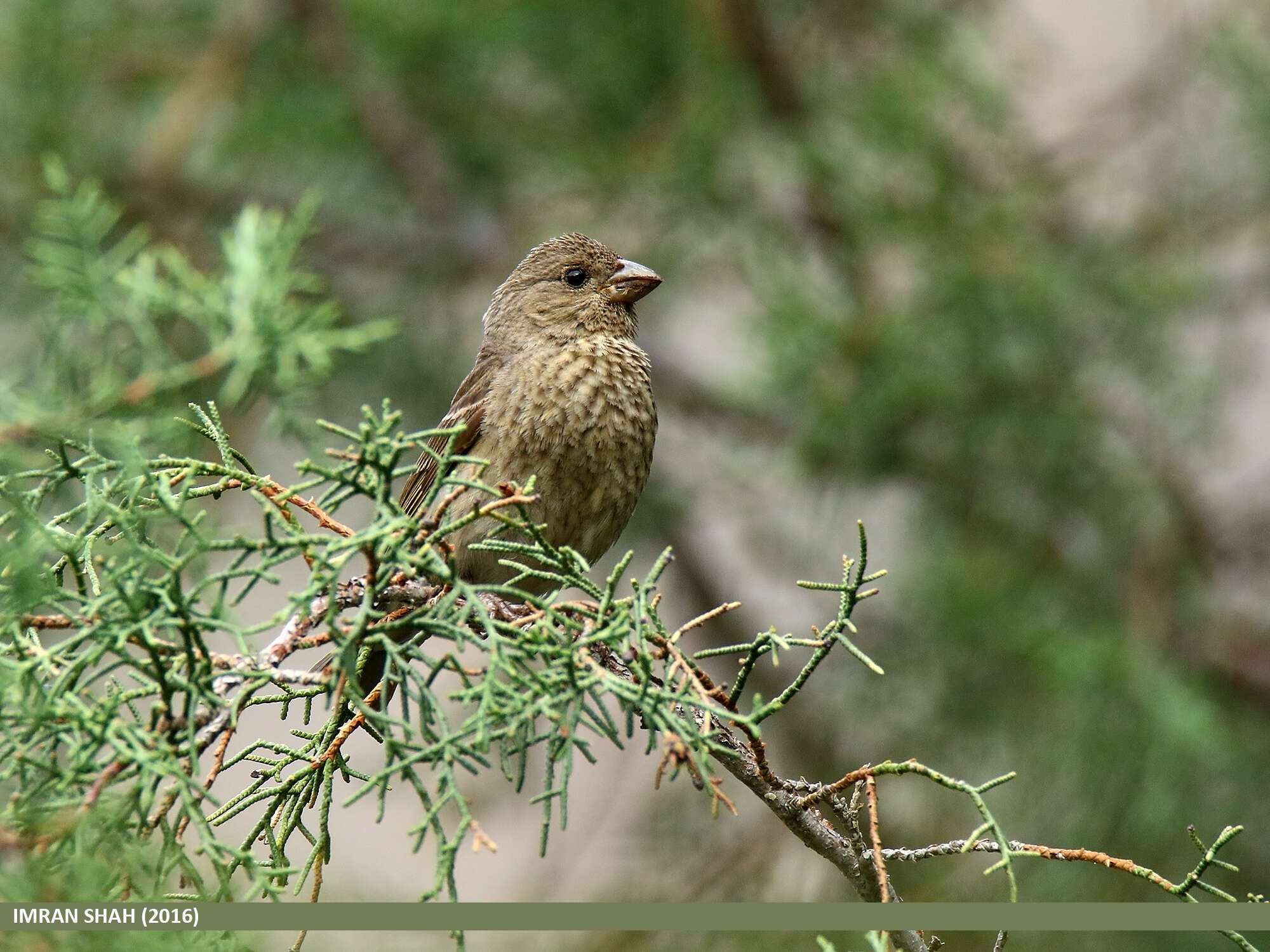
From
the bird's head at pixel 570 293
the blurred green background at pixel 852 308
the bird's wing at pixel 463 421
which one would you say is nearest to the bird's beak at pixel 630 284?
the bird's head at pixel 570 293

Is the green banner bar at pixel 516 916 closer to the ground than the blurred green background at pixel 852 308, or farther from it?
closer to the ground

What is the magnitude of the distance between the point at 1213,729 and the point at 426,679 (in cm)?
333

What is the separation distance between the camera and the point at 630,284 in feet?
13.8

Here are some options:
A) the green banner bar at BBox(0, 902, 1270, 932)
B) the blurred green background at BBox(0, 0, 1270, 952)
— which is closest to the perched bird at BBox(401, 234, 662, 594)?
the blurred green background at BBox(0, 0, 1270, 952)

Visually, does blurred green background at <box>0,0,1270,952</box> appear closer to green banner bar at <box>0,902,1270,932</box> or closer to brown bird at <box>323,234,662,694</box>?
brown bird at <box>323,234,662,694</box>

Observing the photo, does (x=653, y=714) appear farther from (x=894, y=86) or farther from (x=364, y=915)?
(x=894, y=86)

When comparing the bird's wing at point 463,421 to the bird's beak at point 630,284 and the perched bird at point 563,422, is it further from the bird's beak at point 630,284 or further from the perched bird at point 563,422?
the bird's beak at point 630,284

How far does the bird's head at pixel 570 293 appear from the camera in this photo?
4.09m

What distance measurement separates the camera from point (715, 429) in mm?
5891

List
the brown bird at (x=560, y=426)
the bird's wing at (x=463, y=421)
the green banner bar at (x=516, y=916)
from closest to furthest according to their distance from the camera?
the green banner bar at (x=516, y=916)
the brown bird at (x=560, y=426)
the bird's wing at (x=463, y=421)

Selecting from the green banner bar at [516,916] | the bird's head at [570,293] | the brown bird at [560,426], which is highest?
the bird's head at [570,293]

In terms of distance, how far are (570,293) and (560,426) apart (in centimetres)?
69

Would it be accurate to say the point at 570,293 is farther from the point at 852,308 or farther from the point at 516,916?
the point at 516,916

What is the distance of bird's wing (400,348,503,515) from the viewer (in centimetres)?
376
